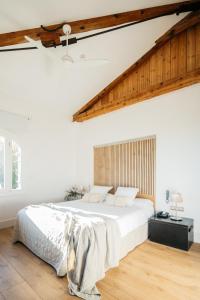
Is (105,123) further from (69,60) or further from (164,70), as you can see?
(69,60)

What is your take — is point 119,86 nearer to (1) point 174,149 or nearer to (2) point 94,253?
(1) point 174,149

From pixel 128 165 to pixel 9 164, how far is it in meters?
2.71

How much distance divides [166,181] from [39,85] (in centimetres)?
336

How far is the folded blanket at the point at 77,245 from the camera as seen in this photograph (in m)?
1.96

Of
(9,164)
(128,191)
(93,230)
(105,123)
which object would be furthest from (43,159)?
(93,230)

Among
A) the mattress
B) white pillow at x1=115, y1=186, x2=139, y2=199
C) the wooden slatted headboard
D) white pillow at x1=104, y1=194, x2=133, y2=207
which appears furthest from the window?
white pillow at x1=115, y1=186, x2=139, y2=199

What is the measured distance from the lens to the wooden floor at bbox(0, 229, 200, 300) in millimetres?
1896

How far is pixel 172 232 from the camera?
3.01 meters

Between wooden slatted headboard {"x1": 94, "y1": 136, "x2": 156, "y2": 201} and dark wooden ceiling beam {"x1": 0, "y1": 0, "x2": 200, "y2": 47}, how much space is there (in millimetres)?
2127

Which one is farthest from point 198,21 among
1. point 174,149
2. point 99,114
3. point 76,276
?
point 76,276

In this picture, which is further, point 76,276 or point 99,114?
point 99,114

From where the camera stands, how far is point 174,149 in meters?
3.48

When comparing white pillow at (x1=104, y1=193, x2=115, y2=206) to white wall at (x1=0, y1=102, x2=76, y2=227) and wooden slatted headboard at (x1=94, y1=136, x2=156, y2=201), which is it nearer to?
wooden slatted headboard at (x1=94, y1=136, x2=156, y2=201)

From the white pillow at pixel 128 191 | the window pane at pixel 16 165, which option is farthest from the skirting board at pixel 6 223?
the white pillow at pixel 128 191
